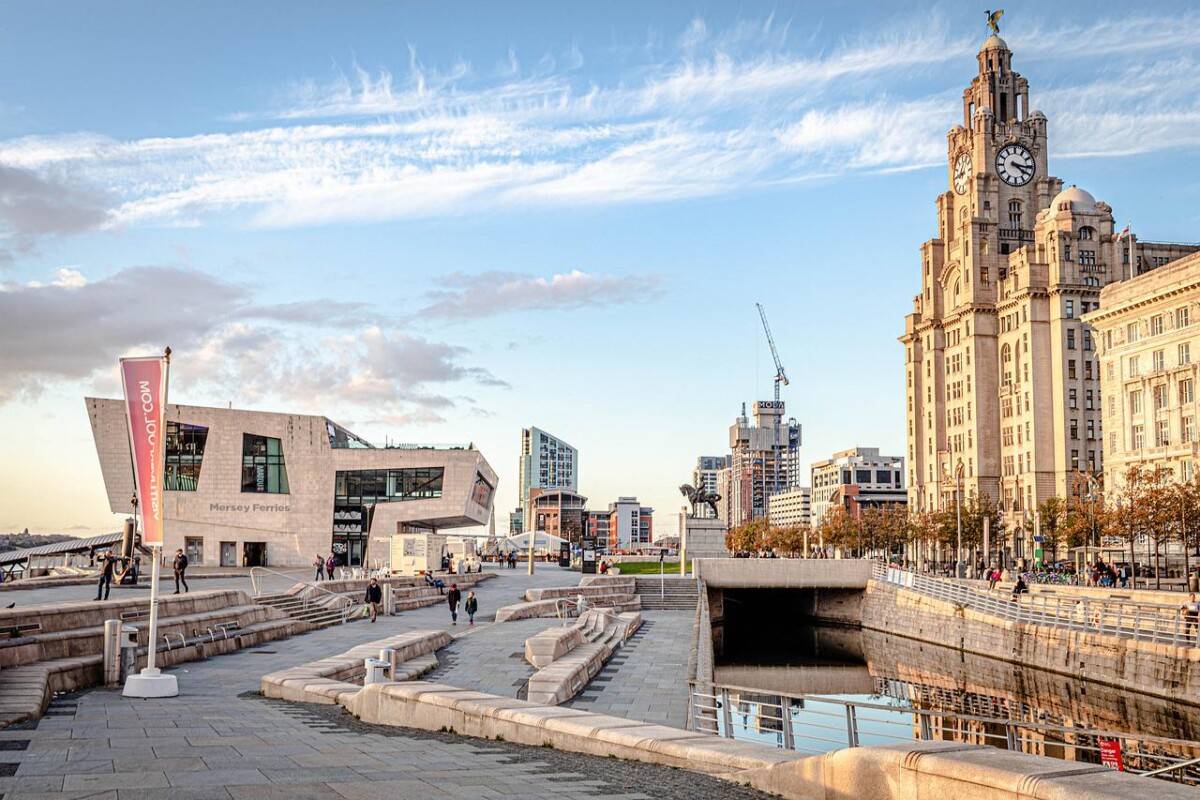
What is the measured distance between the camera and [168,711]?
1658cm

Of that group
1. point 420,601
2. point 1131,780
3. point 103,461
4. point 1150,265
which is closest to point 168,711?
point 1131,780

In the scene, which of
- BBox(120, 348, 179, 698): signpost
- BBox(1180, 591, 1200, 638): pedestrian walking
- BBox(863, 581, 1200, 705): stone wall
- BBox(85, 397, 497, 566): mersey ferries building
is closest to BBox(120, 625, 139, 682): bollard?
BBox(120, 348, 179, 698): signpost

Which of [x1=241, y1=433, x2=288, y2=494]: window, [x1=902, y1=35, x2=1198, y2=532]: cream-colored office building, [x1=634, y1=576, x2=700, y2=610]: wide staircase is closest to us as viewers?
[x1=634, y1=576, x2=700, y2=610]: wide staircase

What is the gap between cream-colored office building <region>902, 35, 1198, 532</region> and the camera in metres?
108

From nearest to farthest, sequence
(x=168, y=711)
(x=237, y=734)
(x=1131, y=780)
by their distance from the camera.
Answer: (x=1131, y=780)
(x=237, y=734)
(x=168, y=711)

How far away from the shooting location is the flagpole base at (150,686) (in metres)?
18.2

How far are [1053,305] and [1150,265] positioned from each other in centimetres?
1628

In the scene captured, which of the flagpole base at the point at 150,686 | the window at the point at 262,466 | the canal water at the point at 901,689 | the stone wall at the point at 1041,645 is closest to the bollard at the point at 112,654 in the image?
the flagpole base at the point at 150,686

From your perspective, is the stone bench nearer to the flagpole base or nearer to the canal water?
the flagpole base

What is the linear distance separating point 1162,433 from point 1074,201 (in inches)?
1710

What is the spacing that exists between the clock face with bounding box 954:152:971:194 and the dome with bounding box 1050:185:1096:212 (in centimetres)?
1110

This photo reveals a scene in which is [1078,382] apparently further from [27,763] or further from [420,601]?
[27,763]

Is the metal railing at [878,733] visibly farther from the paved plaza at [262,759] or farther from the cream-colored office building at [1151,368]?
the cream-colored office building at [1151,368]

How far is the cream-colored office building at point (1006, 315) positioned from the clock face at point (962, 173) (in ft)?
0.65
